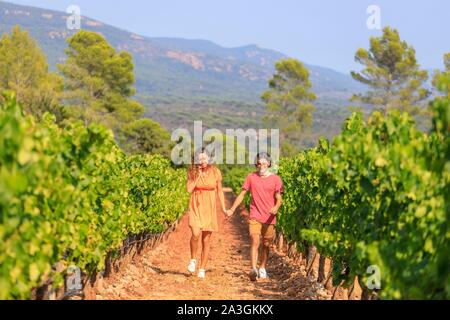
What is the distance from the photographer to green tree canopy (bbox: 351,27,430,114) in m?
57.9

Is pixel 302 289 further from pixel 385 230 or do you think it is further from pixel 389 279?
pixel 389 279

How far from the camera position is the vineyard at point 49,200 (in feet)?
14.8

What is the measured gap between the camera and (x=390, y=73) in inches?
2331

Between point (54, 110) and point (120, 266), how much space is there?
33.2 metres

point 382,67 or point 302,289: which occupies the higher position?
point 382,67

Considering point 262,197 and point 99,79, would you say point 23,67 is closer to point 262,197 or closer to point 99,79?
point 99,79

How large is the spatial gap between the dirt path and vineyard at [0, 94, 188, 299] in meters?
0.92

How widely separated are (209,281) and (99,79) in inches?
2093

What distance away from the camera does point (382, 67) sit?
59.6m

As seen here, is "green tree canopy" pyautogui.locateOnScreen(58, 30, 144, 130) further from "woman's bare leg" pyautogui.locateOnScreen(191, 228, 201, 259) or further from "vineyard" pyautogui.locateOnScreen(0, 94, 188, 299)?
"vineyard" pyautogui.locateOnScreen(0, 94, 188, 299)

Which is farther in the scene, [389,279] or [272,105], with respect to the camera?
[272,105]

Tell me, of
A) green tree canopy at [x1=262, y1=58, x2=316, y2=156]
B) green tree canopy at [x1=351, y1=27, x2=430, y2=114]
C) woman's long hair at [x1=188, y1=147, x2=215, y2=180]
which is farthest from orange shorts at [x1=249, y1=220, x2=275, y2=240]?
green tree canopy at [x1=262, y1=58, x2=316, y2=156]
